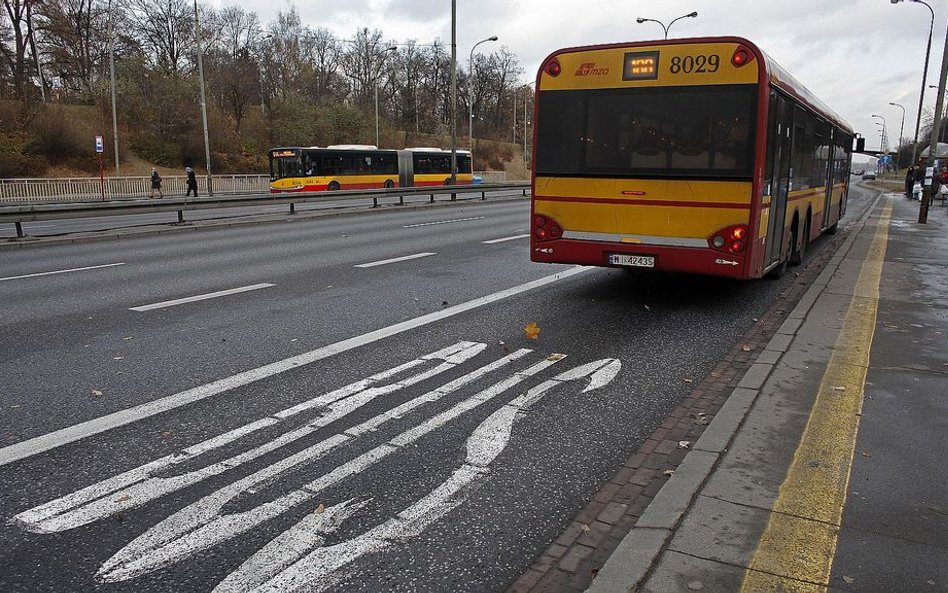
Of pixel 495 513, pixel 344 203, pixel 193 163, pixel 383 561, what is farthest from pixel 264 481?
pixel 193 163

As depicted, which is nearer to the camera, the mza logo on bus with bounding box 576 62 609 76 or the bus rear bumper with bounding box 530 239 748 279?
the bus rear bumper with bounding box 530 239 748 279

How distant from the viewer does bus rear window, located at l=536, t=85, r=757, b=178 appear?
25.8ft

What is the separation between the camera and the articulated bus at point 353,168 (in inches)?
1529

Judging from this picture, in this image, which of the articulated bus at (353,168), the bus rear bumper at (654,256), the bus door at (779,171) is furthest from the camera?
the articulated bus at (353,168)

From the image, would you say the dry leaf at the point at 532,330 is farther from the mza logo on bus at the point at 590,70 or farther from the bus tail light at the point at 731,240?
the mza logo on bus at the point at 590,70

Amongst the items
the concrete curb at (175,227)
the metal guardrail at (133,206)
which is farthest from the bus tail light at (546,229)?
the metal guardrail at (133,206)

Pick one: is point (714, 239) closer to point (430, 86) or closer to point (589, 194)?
point (589, 194)

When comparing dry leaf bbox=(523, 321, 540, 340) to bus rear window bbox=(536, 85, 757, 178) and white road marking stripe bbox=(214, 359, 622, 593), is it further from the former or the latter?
white road marking stripe bbox=(214, 359, 622, 593)

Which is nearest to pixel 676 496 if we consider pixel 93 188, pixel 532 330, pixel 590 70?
pixel 532 330

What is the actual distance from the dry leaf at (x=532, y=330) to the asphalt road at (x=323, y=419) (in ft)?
0.14

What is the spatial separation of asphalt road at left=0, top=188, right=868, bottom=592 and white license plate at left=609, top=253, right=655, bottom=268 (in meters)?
0.56

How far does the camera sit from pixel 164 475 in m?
3.99

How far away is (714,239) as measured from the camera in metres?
8.05

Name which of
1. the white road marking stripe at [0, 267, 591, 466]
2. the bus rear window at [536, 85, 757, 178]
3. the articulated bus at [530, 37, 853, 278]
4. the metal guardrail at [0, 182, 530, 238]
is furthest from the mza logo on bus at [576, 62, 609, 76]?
the metal guardrail at [0, 182, 530, 238]
